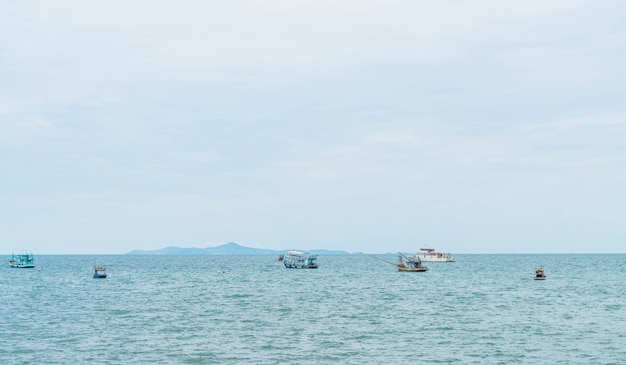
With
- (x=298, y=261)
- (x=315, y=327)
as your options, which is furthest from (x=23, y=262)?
(x=315, y=327)

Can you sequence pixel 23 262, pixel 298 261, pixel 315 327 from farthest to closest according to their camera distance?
1. pixel 23 262
2. pixel 298 261
3. pixel 315 327

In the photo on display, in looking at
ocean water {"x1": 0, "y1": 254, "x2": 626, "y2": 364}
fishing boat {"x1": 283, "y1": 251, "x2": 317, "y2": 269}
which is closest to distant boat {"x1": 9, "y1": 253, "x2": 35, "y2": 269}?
fishing boat {"x1": 283, "y1": 251, "x2": 317, "y2": 269}

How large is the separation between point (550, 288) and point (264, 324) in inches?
2356

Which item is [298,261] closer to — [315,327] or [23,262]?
[23,262]

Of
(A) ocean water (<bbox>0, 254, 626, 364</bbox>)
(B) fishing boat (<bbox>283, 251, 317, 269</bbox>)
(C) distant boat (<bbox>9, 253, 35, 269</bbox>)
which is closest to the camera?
(A) ocean water (<bbox>0, 254, 626, 364</bbox>)

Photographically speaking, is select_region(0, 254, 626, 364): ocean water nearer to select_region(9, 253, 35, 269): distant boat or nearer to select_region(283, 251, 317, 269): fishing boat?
select_region(283, 251, 317, 269): fishing boat

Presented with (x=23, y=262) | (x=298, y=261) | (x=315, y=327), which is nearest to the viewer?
(x=315, y=327)

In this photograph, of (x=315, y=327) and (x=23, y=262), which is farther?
(x=23, y=262)

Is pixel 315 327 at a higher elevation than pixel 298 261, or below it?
below

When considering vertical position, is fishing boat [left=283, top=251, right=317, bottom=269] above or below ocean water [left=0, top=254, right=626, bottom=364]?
above

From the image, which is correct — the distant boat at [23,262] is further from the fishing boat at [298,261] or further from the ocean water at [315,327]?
the ocean water at [315,327]

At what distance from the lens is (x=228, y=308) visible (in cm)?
7481

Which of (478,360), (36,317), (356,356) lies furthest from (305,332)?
(36,317)

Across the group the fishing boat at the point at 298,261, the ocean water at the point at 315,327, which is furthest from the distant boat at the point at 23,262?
the ocean water at the point at 315,327
